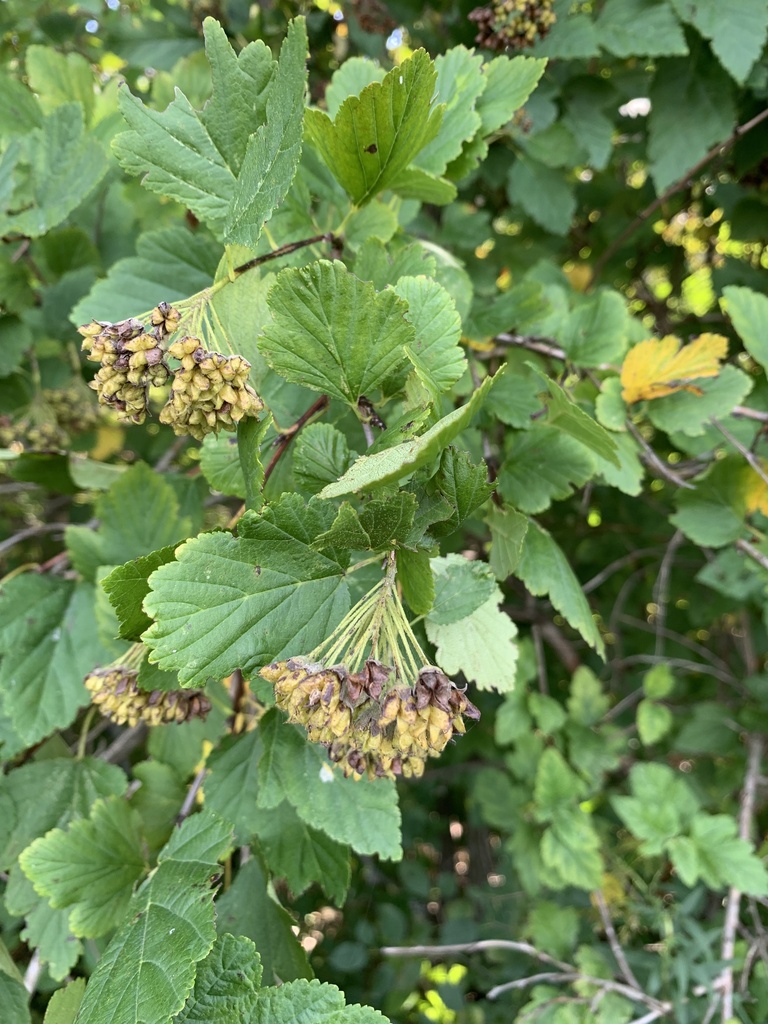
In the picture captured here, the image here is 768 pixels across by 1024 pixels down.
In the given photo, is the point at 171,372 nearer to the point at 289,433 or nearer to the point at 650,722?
the point at 289,433

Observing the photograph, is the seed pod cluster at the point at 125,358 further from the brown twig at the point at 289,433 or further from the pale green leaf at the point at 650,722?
the pale green leaf at the point at 650,722

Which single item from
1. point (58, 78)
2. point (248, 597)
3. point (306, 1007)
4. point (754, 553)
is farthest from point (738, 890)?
point (58, 78)

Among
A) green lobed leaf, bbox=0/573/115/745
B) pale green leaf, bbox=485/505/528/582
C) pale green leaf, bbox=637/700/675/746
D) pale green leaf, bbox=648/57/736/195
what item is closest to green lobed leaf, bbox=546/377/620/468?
pale green leaf, bbox=485/505/528/582

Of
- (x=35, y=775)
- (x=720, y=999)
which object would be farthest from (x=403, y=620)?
(x=720, y=999)

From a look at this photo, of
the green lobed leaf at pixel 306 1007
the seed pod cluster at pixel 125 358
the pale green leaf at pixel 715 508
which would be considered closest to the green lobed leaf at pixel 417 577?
the seed pod cluster at pixel 125 358

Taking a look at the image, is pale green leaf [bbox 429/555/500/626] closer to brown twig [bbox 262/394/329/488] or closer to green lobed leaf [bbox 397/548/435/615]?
Answer: green lobed leaf [bbox 397/548/435/615]

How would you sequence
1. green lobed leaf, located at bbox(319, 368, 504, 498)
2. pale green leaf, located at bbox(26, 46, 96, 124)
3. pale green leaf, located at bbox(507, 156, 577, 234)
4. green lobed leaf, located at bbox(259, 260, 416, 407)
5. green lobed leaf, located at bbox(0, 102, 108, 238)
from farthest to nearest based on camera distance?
pale green leaf, located at bbox(507, 156, 577, 234) → pale green leaf, located at bbox(26, 46, 96, 124) → green lobed leaf, located at bbox(0, 102, 108, 238) → green lobed leaf, located at bbox(259, 260, 416, 407) → green lobed leaf, located at bbox(319, 368, 504, 498)

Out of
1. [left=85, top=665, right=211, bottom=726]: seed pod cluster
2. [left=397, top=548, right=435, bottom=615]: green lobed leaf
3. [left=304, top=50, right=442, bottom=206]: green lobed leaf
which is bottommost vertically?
[left=85, top=665, right=211, bottom=726]: seed pod cluster
